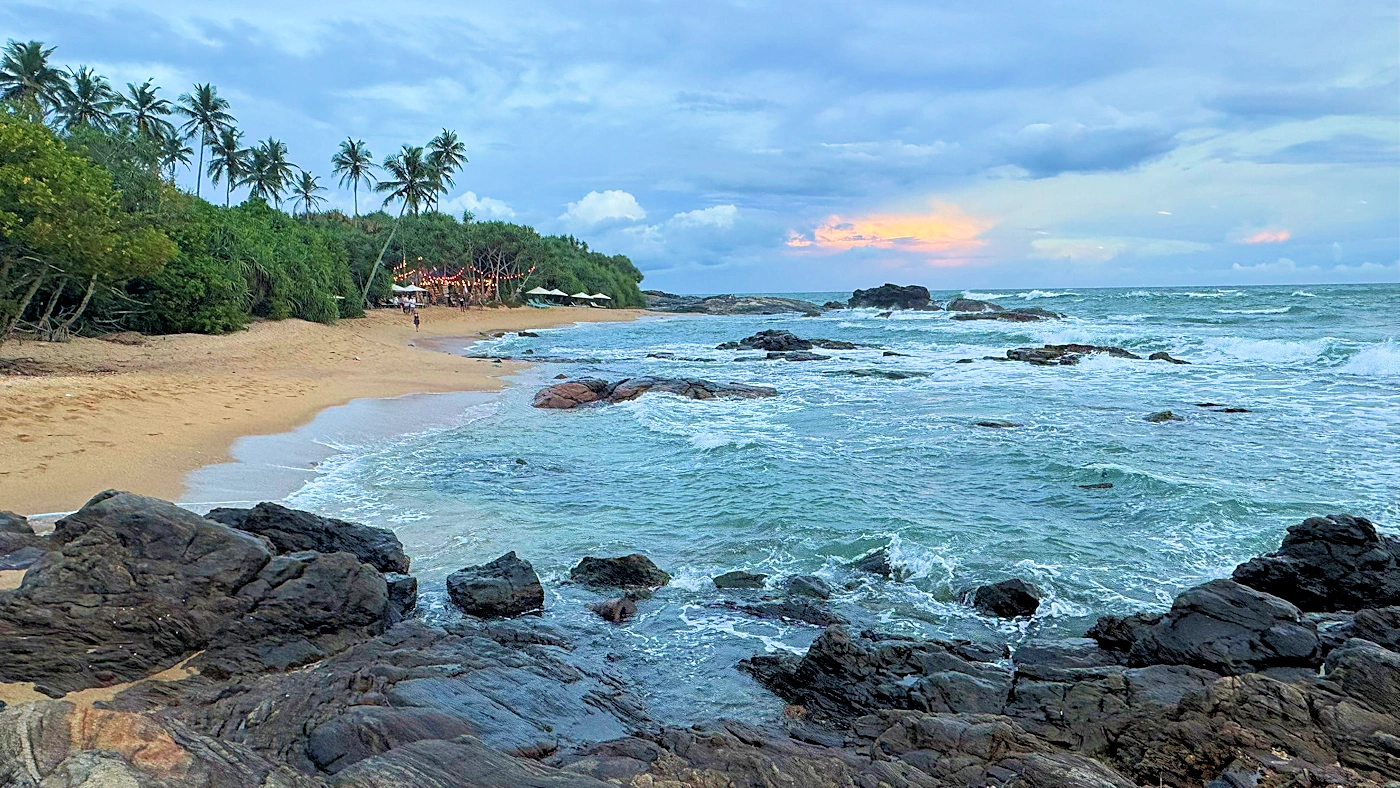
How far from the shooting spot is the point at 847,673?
20.9ft

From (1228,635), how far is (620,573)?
18.7ft

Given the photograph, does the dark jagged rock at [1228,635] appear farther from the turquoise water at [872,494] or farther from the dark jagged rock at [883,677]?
the turquoise water at [872,494]

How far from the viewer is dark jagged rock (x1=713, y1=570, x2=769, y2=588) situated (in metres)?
9.11

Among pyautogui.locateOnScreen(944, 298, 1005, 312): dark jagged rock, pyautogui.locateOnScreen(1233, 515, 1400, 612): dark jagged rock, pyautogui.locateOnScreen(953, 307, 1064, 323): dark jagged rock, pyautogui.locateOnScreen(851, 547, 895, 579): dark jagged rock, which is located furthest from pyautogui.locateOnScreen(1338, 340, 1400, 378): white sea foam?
pyautogui.locateOnScreen(944, 298, 1005, 312): dark jagged rock

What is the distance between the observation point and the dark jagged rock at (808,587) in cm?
887

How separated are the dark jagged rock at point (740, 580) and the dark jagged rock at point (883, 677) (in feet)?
6.86

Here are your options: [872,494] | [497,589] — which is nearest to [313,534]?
[497,589]

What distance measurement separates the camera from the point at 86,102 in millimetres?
44125

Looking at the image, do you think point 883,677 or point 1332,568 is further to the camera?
point 1332,568

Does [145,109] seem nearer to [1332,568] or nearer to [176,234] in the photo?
[176,234]

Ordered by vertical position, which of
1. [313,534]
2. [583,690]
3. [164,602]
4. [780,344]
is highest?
[780,344]

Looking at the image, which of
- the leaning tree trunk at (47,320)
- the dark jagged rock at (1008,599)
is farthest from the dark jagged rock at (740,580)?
the leaning tree trunk at (47,320)

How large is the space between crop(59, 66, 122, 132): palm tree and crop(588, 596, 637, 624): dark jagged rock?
48.5 metres

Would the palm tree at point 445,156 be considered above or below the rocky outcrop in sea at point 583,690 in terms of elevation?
above
